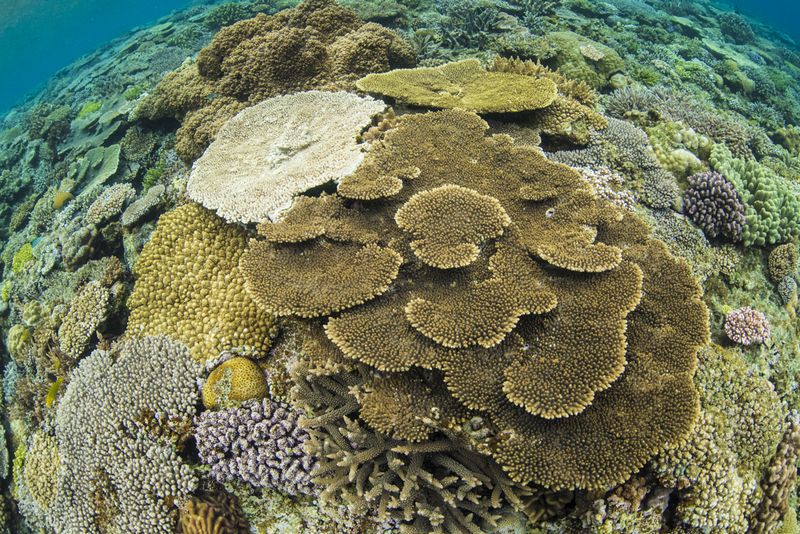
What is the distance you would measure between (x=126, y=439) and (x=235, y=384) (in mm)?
1507

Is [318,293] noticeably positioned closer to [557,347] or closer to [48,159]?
[557,347]

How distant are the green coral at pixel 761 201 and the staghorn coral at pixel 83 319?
8.56 metres

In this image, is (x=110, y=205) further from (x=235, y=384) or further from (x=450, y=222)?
(x=450, y=222)

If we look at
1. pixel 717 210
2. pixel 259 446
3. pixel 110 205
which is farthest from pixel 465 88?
pixel 110 205

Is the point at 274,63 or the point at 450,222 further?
the point at 274,63

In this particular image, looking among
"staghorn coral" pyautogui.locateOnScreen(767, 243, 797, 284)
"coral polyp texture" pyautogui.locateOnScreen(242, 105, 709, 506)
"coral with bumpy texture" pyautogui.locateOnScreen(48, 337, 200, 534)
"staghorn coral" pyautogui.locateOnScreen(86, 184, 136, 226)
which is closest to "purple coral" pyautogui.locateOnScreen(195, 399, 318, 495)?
"coral with bumpy texture" pyautogui.locateOnScreen(48, 337, 200, 534)

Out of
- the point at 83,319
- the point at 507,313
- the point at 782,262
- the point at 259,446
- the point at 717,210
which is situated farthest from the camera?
the point at 83,319

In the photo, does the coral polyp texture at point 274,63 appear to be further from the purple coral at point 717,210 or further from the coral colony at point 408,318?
the purple coral at point 717,210

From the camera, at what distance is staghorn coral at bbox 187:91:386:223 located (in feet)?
15.7

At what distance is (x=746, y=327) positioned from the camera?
4.78 m

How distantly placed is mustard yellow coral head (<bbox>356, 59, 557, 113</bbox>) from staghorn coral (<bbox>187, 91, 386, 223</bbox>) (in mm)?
451

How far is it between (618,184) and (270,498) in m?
5.34

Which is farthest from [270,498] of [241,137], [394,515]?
[241,137]

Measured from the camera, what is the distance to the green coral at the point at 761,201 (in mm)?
5586
